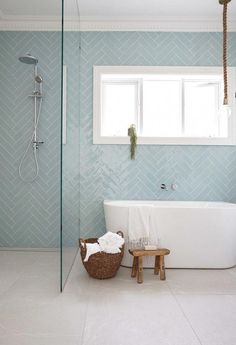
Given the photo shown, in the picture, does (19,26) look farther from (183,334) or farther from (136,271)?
(183,334)

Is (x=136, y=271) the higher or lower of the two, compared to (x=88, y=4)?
lower

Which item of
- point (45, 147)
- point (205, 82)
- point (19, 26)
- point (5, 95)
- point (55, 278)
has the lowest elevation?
point (55, 278)

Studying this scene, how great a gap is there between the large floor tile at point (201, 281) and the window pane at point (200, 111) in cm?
189

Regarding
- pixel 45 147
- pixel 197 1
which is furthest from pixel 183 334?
pixel 197 1

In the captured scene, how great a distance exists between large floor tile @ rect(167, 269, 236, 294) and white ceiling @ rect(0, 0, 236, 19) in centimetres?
299

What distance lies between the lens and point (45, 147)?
3830 millimetres

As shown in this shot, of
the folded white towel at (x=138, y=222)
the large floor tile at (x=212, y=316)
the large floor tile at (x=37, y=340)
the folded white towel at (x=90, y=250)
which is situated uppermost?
the folded white towel at (x=138, y=222)

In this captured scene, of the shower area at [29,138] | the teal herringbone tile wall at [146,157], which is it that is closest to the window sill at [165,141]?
the teal herringbone tile wall at [146,157]

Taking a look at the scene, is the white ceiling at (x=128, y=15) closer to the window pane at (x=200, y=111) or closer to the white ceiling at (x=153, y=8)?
the white ceiling at (x=153, y=8)

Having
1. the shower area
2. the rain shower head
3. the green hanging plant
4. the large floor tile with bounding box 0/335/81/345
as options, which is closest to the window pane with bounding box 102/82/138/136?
the green hanging plant

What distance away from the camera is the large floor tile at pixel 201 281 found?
2.50m

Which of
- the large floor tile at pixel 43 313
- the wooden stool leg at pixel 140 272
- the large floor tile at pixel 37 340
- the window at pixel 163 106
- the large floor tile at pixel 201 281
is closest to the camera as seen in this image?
the large floor tile at pixel 37 340

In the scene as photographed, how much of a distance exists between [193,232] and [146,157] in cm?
122

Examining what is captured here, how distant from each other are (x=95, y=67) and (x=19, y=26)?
1.09 m
